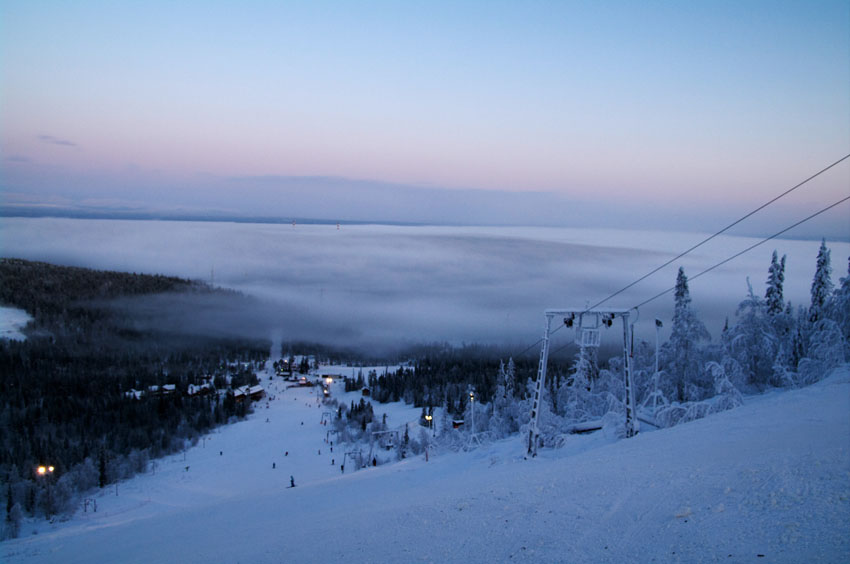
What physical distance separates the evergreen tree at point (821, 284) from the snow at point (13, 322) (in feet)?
502

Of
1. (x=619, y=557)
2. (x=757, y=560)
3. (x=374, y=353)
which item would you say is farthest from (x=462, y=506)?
(x=374, y=353)

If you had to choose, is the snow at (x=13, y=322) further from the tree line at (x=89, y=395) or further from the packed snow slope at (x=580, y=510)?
the packed snow slope at (x=580, y=510)

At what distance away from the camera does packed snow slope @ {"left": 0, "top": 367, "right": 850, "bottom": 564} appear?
7.90 m

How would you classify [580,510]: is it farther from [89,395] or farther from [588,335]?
[89,395]

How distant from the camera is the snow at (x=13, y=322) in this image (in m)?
123

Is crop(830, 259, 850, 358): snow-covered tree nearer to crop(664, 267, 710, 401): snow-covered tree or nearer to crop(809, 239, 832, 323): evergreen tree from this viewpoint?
crop(809, 239, 832, 323): evergreen tree

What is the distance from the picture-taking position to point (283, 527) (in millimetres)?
12898

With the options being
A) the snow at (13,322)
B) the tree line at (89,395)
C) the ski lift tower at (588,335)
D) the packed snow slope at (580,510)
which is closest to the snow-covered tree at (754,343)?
the packed snow slope at (580,510)

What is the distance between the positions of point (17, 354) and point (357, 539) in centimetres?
12689

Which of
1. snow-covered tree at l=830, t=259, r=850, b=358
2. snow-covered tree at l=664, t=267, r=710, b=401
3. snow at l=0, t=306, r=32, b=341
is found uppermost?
snow-covered tree at l=830, t=259, r=850, b=358

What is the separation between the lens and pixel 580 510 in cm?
984

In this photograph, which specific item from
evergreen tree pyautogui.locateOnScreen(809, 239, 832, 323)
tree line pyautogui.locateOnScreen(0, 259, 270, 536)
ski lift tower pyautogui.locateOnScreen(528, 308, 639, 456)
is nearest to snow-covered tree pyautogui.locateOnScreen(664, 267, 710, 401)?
evergreen tree pyautogui.locateOnScreen(809, 239, 832, 323)

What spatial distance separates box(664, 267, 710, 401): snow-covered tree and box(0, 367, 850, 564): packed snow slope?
1010cm

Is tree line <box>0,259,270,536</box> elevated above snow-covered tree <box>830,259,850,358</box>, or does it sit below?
below
